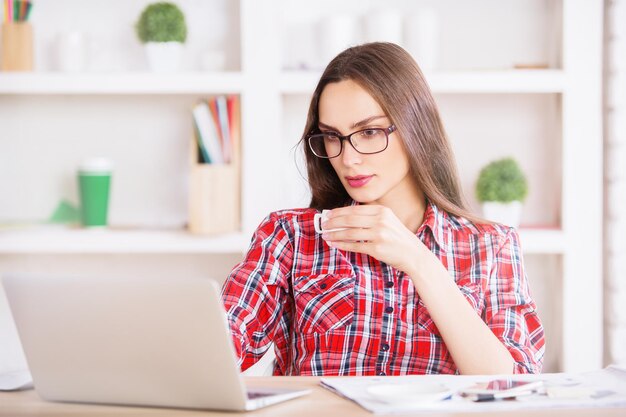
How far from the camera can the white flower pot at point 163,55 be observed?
2.98m

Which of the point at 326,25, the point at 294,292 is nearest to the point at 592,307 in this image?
the point at 326,25

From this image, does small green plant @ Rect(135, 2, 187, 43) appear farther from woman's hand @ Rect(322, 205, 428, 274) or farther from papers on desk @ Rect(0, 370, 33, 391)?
papers on desk @ Rect(0, 370, 33, 391)

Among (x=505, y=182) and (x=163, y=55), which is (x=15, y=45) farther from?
(x=505, y=182)

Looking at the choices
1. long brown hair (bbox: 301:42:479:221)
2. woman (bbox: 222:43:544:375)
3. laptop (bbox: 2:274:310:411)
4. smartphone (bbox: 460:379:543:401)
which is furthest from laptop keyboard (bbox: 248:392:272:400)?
long brown hair (bbox: 301:42:479:221)

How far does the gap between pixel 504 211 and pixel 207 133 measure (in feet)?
3.58

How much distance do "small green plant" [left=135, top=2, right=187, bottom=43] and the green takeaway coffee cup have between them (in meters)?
0.50

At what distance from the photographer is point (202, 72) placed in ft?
10.1

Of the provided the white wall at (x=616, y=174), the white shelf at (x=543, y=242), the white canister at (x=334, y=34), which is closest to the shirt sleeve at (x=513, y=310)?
the white shelf at (x=543, y=242)

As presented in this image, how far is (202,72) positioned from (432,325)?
173 cm

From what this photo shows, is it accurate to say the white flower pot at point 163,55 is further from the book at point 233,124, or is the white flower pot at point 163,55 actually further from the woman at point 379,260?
the woman at point 379,260

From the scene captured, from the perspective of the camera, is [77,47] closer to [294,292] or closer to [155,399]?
[294,292]

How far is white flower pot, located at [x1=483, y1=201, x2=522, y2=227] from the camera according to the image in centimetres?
298

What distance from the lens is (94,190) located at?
118 inches

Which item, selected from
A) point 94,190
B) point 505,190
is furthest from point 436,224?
point 94,190
